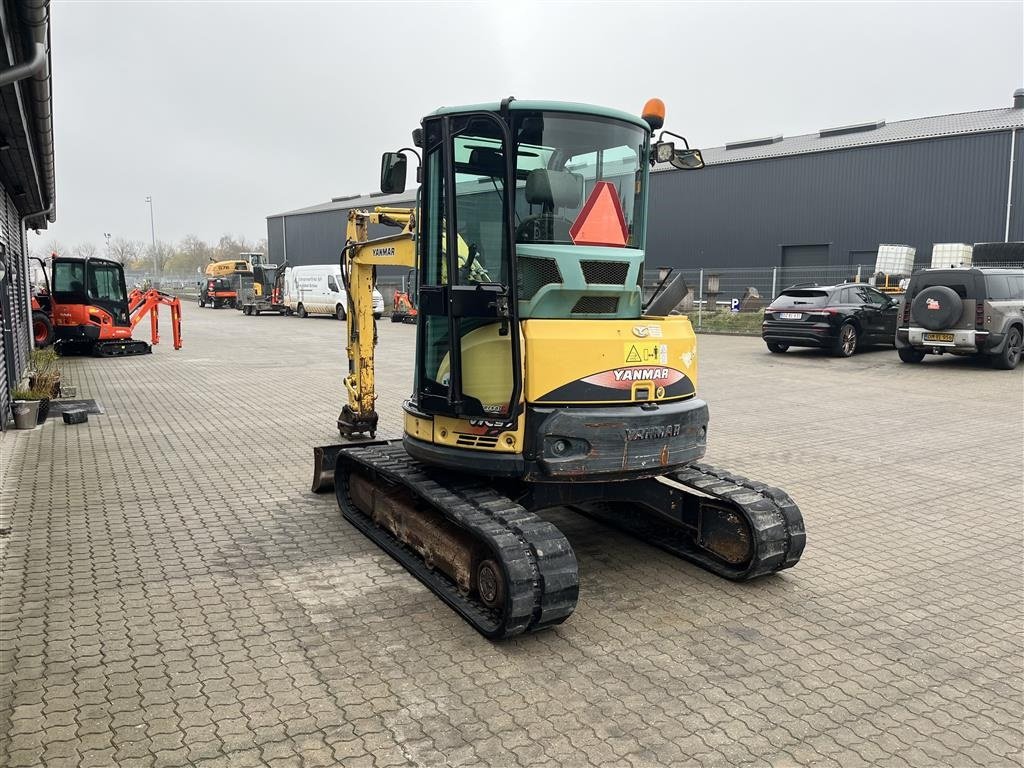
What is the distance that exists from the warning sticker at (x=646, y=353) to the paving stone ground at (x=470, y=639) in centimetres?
145

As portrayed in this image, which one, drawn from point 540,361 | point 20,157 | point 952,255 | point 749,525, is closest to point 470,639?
point 540,361

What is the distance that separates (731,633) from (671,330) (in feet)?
6.04

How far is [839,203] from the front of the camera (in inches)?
1355

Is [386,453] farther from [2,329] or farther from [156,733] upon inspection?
[2,329]

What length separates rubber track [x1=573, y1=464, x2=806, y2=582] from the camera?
16.3 feet

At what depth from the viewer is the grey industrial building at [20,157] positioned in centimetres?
507

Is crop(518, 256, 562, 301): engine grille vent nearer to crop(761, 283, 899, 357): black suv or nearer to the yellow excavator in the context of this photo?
the yellow excavator

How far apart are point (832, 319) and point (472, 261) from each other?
49.9ft

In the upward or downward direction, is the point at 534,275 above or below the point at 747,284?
below

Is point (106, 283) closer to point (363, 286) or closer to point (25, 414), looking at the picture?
point (25, 414)

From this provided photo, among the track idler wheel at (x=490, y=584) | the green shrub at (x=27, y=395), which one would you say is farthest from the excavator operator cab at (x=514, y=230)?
the green shrub at (x=27, y=395)

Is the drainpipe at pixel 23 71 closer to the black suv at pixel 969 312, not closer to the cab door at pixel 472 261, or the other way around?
the cab door at pixel 472 261

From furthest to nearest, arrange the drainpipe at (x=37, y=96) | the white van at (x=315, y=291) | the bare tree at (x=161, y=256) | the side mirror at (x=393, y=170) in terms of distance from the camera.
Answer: the bare tree at (x=161, y=256) → the white van at (x=315, y=291) → the side mirror at (x=393, y=170) → the drainpipe at (x=37, y=96)

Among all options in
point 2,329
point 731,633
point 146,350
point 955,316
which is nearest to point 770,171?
point 955,316
